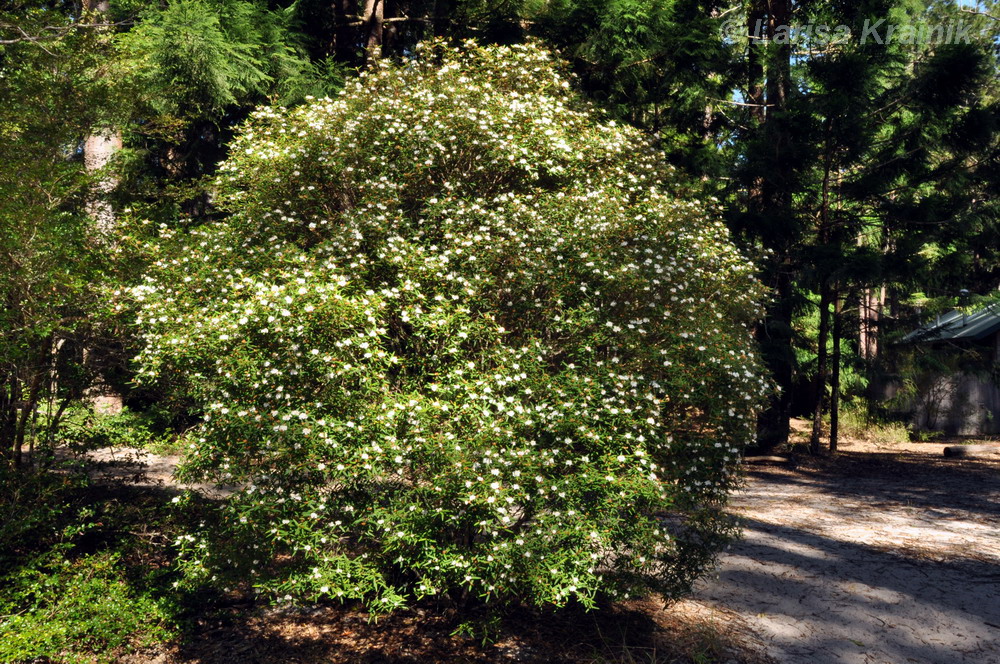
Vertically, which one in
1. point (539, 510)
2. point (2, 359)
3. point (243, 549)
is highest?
point (2, 359)

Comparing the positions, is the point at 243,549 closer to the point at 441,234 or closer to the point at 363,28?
the point at 441,234

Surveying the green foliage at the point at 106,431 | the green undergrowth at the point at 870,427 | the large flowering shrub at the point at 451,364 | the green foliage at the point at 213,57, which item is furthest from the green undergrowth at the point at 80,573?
the green undergrowth at the point at 870,427

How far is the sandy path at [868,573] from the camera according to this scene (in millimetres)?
5668

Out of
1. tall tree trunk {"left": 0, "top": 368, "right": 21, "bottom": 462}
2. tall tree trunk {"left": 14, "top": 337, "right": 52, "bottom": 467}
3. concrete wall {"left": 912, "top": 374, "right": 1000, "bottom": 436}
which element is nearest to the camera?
tall tree trunk {"left": 14, "top": 337, "right": 52, "bottom": 467}

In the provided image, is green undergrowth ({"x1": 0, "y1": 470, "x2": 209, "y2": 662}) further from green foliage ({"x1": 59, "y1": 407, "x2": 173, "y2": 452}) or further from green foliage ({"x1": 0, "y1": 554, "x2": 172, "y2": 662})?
green foliage ({"x1": 59, "y1": 407, "x2": 173, "y2": 452})

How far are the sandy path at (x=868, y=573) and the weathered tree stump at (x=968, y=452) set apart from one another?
331 centimetres

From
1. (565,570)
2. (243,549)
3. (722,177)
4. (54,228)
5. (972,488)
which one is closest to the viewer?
(565,570)

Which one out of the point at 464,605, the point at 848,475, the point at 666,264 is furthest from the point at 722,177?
the point at 464,605

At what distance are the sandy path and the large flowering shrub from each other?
1525mm

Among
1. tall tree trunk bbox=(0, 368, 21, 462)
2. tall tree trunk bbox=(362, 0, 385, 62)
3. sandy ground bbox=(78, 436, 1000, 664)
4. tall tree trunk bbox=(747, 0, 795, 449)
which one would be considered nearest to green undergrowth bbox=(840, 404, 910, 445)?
tall tree trunk bbox=(747, 0, 795, 449)

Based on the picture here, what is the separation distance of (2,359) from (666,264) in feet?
18.1

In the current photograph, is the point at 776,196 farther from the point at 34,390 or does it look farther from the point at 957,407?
the point at 34,390

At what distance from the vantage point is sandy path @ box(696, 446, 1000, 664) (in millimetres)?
5668

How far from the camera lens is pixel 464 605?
547cm
